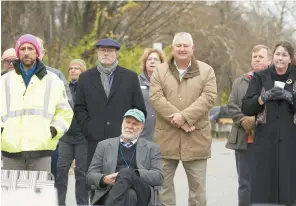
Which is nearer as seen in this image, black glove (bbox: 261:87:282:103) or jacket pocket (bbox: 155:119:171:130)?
black glove (bbox: 261:87:282:103)

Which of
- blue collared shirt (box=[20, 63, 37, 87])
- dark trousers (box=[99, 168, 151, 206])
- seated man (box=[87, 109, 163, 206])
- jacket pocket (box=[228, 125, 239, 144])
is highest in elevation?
blue collared shirt (box=[20, 63, 37, 87])

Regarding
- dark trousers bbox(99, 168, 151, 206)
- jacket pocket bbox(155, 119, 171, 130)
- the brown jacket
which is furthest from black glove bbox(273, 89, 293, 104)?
dark trousers bbox(99, 168, 151, 206)

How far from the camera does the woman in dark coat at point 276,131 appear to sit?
24.9ft

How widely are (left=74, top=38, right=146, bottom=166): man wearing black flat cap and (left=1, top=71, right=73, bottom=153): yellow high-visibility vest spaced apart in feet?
2.81

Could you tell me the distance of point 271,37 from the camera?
36250mm

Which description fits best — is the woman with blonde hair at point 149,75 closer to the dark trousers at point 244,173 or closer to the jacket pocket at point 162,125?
the jacket pocket at point 162,125

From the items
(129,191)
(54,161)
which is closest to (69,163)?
(54,161)

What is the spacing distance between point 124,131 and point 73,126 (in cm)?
210

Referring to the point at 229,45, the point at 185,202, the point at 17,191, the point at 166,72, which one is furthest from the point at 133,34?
the point at 17,191

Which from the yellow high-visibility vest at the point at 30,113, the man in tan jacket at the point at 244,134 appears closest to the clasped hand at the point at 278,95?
the man in tan jacket at the point at 244,134

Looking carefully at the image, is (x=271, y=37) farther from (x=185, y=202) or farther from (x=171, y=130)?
(x=171, y=130)

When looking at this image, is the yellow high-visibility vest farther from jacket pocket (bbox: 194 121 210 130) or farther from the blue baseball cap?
jacket pocket (bbox: 194 121 210 130)

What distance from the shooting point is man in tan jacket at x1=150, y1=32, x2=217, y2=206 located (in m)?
8.39

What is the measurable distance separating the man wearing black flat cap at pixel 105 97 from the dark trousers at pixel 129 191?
1.21 metres
